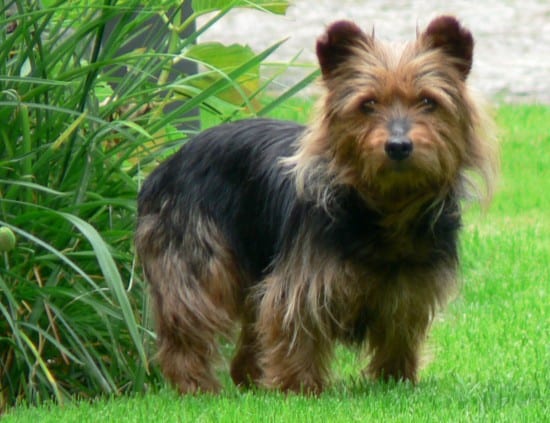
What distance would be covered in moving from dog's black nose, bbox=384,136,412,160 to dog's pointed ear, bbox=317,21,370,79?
55 cm

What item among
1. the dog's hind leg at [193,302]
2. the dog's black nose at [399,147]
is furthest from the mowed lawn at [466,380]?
the dog's black nose at [399,147]

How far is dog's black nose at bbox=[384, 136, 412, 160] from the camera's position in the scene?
5867 millimetres

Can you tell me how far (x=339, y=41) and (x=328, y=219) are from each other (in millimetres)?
762

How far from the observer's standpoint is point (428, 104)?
605 cm

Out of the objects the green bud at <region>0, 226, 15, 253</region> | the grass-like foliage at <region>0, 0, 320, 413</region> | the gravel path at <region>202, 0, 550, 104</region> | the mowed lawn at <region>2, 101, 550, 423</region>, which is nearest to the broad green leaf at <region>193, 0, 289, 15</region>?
the grass-like foliage at <region>0, 0, 320, 413</region>

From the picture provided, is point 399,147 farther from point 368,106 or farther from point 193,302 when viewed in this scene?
point 193,302

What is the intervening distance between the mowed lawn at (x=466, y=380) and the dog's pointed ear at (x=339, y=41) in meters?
0.81

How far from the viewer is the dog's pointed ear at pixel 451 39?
20.3ft

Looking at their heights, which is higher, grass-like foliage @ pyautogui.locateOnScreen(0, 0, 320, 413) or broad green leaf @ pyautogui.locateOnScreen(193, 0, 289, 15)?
broad green leaf @ pyautogui.locateOnScreen(193, 0, 289, 15)

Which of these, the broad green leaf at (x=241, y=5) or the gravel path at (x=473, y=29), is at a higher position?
the broad green leaf at (x=241, y=5)

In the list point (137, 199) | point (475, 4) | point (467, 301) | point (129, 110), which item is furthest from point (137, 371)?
point (475, 4)

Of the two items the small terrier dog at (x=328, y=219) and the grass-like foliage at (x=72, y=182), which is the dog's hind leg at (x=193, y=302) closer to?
the small terrier dog at (x=328, y=219)

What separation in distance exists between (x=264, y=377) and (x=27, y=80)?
172 centimetres

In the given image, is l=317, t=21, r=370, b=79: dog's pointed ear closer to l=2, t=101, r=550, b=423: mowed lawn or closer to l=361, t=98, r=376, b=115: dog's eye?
l=361, t=98, r=376, b=115: dog's eye
